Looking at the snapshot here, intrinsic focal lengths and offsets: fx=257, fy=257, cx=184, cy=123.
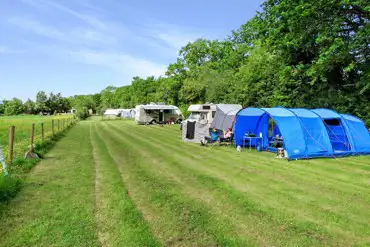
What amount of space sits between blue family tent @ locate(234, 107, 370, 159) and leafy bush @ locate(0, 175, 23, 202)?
8.00 metres

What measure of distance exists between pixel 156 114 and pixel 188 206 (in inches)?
983

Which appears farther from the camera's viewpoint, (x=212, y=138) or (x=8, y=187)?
(x=212, y=138)

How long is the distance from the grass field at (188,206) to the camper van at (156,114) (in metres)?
20.8

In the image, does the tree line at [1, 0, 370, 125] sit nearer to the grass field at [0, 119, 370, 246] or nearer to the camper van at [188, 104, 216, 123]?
the camper van at [188, 104, 216, 123]

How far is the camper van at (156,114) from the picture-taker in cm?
2878

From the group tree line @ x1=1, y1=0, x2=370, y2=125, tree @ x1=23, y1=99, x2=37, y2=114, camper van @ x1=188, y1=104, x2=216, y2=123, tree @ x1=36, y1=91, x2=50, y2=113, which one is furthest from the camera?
tree @ x1=23, y1=99, x2=37, y2=114

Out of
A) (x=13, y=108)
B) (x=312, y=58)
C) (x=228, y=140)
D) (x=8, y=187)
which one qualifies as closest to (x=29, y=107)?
(x=13, y=108)

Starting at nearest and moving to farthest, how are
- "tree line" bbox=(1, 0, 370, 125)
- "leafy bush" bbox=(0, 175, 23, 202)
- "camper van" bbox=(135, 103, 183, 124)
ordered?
1. "leafy bush" bbox=(0, 175, 23, 202)
2. "tree line" bbox=(1, 0, 370, 125)
3. "camper van" bbox=(135, 103, 183, 124)

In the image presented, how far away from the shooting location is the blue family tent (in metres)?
9.36

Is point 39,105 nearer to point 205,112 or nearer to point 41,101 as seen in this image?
point 41,101

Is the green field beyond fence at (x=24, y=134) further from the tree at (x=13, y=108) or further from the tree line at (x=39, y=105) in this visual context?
the tree at (x=13, y=108)

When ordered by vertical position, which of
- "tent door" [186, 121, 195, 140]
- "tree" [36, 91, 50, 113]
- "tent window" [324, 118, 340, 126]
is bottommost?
"tent door" [186, 121, 195, 140]

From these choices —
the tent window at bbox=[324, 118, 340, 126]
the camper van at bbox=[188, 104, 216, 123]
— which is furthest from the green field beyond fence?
the tent window at bbox=[324, 118, 340, 126]

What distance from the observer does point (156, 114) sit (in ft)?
95.9
